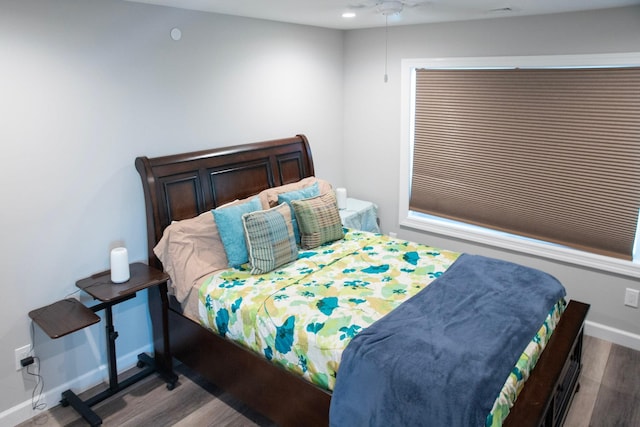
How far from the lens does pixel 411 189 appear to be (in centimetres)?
446

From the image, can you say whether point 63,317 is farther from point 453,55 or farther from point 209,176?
point 453,55

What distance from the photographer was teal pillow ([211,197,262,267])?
124 inches

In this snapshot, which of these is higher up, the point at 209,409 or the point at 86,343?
the point at 86,343

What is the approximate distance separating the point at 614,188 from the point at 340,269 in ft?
6.41

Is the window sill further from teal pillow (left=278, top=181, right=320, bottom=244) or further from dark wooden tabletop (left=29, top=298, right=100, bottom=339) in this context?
dark wooden tabletop (left=29, top=298, right=100, bottom=339)

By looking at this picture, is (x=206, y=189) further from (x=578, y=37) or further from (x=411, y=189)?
(x=578, y=37)

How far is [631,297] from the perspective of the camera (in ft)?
11.2

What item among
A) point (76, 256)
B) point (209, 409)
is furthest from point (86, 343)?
point (209, 409)

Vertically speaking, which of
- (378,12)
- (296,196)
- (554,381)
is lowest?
(554,381)

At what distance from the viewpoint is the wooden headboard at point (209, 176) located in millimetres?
3068

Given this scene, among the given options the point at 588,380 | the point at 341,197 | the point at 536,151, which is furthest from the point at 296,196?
the point at 588,380

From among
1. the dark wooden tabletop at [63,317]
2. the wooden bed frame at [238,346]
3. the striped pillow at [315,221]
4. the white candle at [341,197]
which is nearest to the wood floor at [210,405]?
the wooden bed frame at [238,346]

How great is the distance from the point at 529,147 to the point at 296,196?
69.5 inches

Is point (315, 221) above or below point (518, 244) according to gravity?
above
